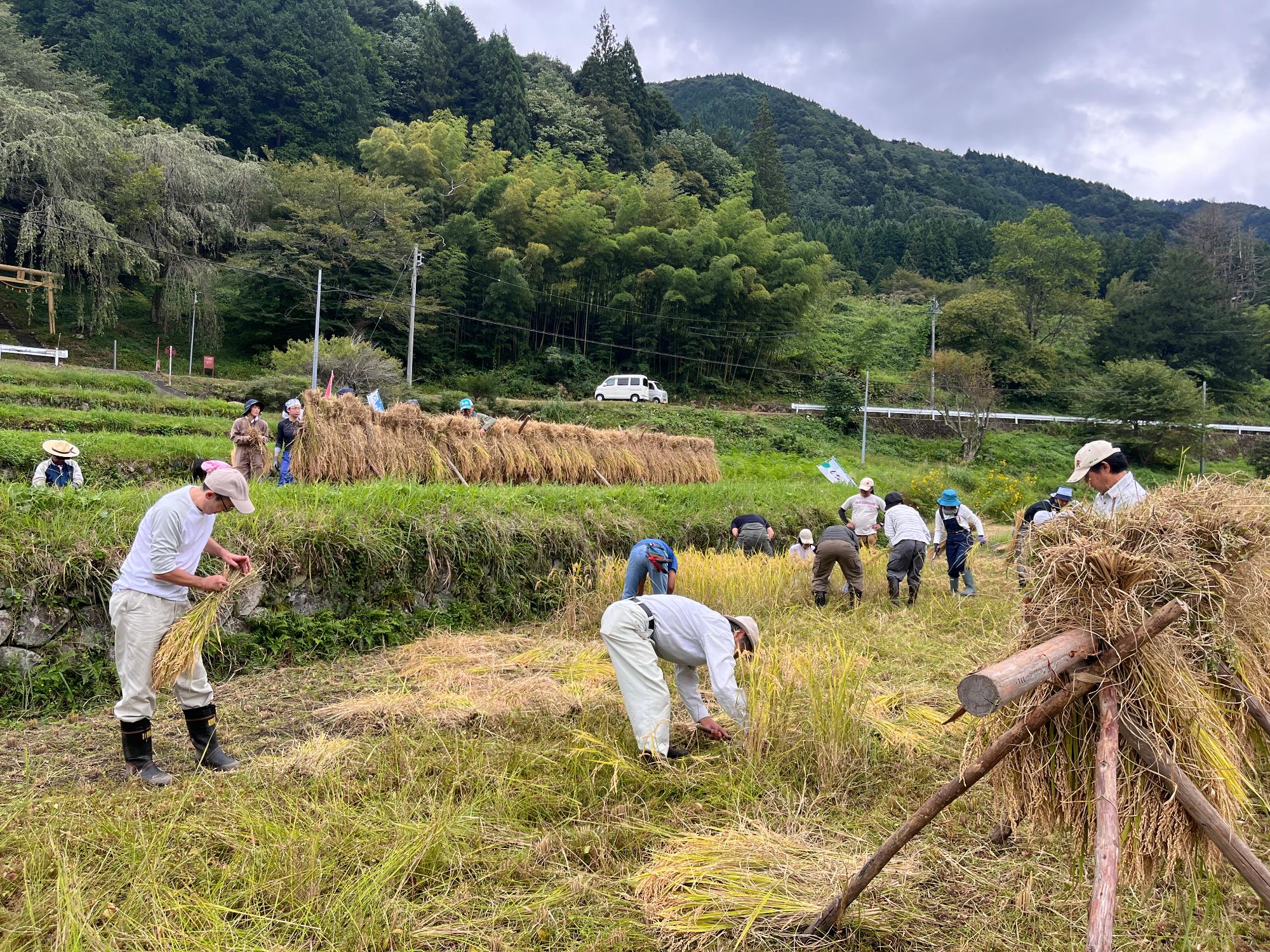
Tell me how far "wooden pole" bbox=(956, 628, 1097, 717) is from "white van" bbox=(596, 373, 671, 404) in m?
26.3

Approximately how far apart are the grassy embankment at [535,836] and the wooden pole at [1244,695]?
21.0 inches

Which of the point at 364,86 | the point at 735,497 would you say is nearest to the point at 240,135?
the point at 364,86

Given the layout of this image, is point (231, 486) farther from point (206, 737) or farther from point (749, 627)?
point (749, 627)

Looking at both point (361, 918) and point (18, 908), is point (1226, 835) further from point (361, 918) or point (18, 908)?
point (18, 908)

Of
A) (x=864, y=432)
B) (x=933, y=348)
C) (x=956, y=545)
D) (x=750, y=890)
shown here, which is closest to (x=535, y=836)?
(x=750, y=890)

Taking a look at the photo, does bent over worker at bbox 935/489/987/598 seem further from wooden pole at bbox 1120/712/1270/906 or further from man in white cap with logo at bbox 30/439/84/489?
man in white cap with logo at bbox 30/439/84/489

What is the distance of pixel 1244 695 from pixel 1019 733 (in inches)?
35.2

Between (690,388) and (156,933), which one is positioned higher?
(690,388)

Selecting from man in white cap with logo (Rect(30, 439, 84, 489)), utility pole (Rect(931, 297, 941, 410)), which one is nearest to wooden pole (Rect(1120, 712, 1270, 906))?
man in white cap with logo (Rect(30, 439, 84, 489))

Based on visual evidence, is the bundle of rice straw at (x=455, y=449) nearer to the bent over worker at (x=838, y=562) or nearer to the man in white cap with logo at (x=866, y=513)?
the man in white cap with logo at (x=866, y=513)

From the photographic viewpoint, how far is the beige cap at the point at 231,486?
3824 mm

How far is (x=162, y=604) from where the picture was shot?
3.79m

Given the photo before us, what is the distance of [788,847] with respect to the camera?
116 inches

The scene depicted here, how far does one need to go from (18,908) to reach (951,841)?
3.45 m
